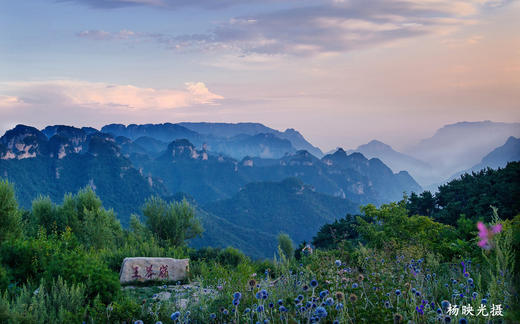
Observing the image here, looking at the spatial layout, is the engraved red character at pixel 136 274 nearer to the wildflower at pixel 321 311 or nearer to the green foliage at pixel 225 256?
the green foliage at pixel 225 256

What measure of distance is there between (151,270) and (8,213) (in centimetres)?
654

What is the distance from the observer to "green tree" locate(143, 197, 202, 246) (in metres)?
20.1

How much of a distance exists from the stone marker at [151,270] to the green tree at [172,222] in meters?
9.85

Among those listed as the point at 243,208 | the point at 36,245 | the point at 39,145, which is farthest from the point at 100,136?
the point at 36,245

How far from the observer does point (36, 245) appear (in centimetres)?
678

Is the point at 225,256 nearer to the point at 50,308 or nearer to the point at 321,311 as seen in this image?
the point at 50,308

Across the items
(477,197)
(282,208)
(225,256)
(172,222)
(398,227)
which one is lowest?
(282,208)

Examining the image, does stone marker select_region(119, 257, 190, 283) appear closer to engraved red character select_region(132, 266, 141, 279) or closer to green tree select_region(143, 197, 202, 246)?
engraved red character select_region(132, 266, 141, 279)

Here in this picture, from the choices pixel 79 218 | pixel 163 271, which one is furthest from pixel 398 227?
pixel 79 218

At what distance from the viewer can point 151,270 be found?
991 cm

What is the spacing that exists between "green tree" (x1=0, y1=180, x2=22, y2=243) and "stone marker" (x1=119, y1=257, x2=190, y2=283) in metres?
5.53

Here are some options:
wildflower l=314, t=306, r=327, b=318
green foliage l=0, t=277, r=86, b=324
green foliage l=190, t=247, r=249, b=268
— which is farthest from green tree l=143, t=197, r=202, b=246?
wildflower l=314, t=306, r=327, b=318

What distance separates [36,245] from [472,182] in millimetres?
27050

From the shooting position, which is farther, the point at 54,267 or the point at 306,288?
the point at 54,267
